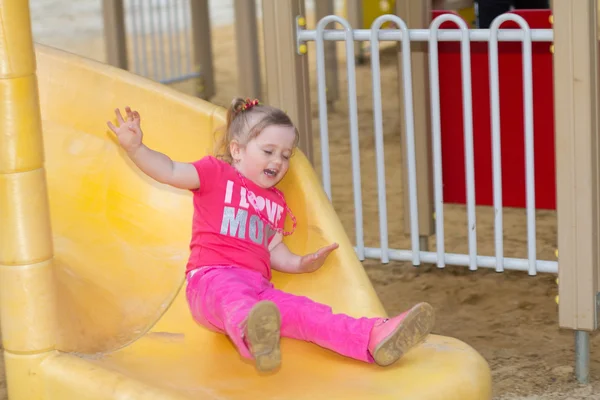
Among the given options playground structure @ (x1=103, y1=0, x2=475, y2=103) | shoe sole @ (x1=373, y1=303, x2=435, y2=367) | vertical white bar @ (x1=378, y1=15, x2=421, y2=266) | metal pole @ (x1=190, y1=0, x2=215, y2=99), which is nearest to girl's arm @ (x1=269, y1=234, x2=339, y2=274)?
shoe sole @ (x1=373, y1=303, x2=435, y2=367)

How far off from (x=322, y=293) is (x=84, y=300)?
50cm

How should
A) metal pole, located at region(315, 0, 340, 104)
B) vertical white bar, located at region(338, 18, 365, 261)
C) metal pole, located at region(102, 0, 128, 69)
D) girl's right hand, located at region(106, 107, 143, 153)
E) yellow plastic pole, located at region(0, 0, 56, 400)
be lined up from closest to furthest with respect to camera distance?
yellow plastic pole, located at region(0, 0, 56, 400) → girl's right hand, located at region(106, 107, 143, 153) → vertical white bar, located at region(338, 18, 365, 261) → metal pole, located at region(102, 0, 128, 69) → metal pole, located at region(315, 0, 340, 104)

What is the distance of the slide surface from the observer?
6.16 feet

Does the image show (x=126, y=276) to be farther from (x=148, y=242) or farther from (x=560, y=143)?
(x=560, y=143)

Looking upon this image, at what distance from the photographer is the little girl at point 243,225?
6.70 ft

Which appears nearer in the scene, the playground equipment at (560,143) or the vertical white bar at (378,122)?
the playground equipment at (560,143)

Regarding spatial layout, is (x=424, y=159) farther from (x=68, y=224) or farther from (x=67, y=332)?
(x=67, y=332)

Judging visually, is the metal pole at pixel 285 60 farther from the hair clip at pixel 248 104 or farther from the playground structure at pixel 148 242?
the hair clip at pixel 248 104

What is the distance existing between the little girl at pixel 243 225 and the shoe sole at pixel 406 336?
0.08 metres

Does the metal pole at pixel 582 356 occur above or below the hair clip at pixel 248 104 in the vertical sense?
below

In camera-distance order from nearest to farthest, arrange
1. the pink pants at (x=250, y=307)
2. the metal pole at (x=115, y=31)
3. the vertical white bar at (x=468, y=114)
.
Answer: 1. the pink pants at (x=250, y=307)
2. the vertical white bar at (x=468, y=114)
3. the metal pole at (x=115, y=31)

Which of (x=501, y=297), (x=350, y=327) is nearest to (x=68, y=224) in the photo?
(x=350, y=327)

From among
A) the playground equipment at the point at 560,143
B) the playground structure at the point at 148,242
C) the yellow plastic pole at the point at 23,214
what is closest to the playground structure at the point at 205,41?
the playground equipment at the point at 560,143

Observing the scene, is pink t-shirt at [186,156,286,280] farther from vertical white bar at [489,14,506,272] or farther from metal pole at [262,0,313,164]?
vertical white bar at [489,14,506,272]
